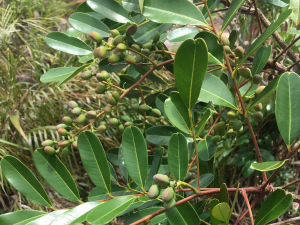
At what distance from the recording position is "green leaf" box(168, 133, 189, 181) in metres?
0.34

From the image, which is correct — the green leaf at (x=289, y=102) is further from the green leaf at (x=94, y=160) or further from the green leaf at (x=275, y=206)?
the green leaf at (x=94, y=160)

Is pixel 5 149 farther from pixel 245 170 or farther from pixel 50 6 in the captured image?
pixel 50 6

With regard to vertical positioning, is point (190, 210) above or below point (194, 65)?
below

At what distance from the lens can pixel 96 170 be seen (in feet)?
1.24

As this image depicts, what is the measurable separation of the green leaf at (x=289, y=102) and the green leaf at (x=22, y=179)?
1.27ft

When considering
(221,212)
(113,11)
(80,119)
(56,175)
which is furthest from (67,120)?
(221,212)

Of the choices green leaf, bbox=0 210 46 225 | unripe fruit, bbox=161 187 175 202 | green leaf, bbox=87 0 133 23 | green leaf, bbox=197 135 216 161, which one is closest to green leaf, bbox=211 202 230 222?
unripe fruit, bbox=161 187 175 202

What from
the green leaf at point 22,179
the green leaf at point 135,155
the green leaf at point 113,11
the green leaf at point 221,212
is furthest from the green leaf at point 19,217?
the green leaf at point 113,11

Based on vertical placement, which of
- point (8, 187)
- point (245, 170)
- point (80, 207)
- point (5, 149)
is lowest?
point (8, 187)

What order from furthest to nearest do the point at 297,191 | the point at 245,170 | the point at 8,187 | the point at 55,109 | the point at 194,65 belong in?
the point at 55,109 → the point at 8,187 → the point at 297,191 → the point at 245,170 → the point at 194,65

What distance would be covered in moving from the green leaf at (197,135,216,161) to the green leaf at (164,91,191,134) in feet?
0.48

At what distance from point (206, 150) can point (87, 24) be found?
1.17 feet

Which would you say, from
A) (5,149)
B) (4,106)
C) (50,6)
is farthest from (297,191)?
(50,6)

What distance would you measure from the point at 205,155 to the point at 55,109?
5.88ft
